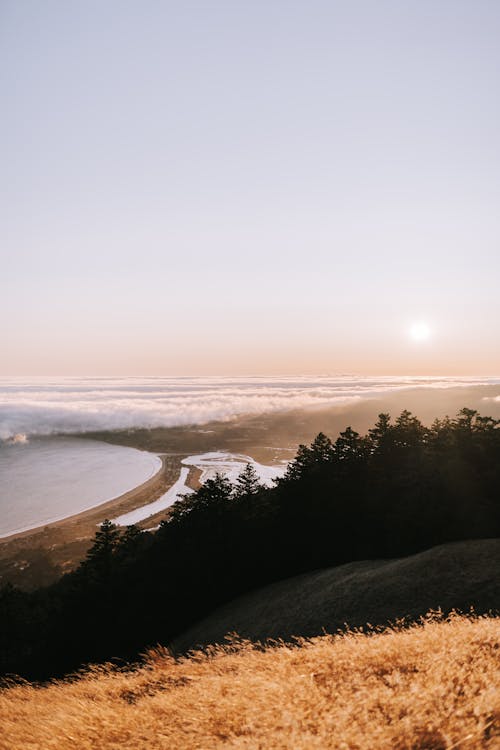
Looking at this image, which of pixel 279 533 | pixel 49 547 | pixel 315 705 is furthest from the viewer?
pixel 49 547

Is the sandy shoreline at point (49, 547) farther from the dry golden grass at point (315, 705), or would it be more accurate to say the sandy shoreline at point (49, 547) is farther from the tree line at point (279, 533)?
the dry golden grass at point (315, 705)

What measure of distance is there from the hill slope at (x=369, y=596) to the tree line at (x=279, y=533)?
11.6ft

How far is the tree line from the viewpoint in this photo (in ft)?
113

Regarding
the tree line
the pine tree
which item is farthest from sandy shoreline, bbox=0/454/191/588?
the pine tree

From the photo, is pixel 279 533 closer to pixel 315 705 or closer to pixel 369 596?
pixel 369 596

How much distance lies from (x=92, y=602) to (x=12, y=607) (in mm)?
17751

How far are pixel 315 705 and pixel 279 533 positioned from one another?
36.0m

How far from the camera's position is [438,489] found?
3522 centimetres

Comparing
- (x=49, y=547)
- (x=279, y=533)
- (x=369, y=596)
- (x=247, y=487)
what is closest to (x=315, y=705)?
(x=369, y=596)

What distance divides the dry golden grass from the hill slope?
45.2 ft

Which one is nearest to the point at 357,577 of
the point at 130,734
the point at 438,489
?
the point at 438,489

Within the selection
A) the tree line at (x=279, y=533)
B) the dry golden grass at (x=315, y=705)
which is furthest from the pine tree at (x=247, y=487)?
the dry golden grass at (x=315, y=705)

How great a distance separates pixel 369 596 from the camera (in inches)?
985

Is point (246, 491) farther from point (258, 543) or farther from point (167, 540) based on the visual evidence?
point (167, 540)
